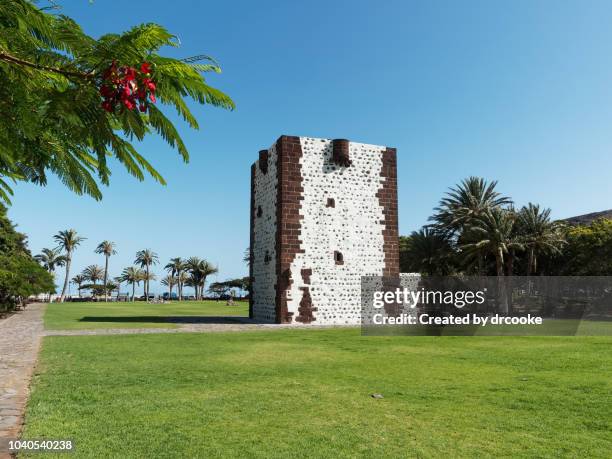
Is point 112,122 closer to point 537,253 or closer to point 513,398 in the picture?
point 513,398

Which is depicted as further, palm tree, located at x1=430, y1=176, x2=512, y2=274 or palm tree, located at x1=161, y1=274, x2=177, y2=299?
palm tree, located at x1=161, y1=274, x2=177, y2=299

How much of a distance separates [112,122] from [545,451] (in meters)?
4.51

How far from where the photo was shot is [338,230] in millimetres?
22625

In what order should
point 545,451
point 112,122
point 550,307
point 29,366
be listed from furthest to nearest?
point 550,307
point 29,366
point 545,451
point 112,122

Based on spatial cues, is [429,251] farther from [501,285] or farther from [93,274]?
[93,274]

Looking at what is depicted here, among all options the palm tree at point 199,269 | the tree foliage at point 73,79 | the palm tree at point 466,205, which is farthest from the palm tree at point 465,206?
the palm tree at point 199,269

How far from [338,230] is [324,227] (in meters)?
0.72

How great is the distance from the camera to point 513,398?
6512 millimetres

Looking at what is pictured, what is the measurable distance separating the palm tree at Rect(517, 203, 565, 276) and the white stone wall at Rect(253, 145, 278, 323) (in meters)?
21.5

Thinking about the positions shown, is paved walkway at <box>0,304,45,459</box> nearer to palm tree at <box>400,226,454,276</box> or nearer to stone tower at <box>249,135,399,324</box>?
stone tower at <box>249,135,399,324</box>

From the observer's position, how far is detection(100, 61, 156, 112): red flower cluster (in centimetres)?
196

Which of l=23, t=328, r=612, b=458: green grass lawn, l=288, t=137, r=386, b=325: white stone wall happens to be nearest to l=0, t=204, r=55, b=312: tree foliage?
l=288, t=137, r=386, b=325: white stone wall

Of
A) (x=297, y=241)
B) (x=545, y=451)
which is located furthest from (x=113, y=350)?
(x=297, y=241)

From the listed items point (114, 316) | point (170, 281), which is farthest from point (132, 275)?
point (114, 316)
